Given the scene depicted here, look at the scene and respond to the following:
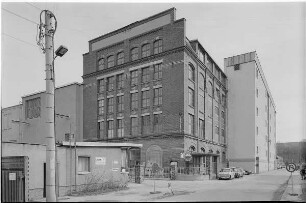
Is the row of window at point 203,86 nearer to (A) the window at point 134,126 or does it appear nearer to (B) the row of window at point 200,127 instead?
(B) the row of window at point 200,127

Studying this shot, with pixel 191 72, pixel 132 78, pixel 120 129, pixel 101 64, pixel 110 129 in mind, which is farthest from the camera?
pixel 101 64

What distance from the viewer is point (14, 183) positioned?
47.4ft

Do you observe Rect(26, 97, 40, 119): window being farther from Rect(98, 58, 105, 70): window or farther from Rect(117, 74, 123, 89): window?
Rect(117, 74, 123, 89): window

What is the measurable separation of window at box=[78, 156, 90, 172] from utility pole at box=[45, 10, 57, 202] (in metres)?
5.50

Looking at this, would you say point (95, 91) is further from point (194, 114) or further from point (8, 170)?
point (8, 170)

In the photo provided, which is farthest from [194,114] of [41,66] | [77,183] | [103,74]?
[41,66]

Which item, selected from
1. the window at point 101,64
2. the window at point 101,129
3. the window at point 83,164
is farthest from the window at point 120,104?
the window at point 83,164

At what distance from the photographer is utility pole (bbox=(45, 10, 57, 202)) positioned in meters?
13.8

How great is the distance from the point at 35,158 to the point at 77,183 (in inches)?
122

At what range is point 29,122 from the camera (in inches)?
1613

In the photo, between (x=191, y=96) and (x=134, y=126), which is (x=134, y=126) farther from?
(x=191, y=96)

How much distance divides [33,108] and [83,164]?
79.0 ft

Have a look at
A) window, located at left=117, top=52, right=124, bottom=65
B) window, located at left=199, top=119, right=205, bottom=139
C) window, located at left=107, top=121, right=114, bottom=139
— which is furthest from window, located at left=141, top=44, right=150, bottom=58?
window, located at left=199, top=119, right=205, bottom=139

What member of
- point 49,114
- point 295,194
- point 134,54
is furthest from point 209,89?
point 49,114
